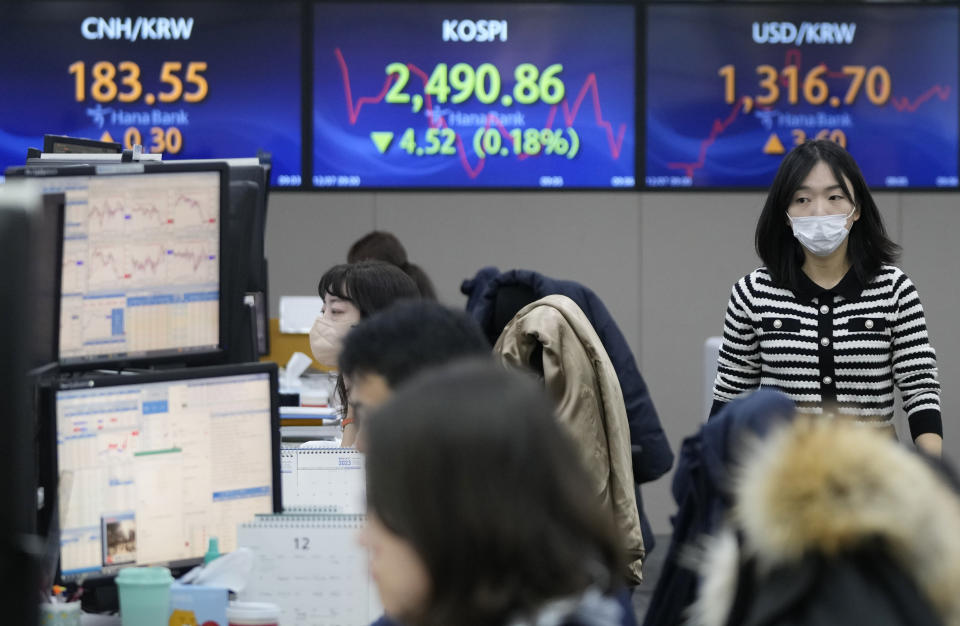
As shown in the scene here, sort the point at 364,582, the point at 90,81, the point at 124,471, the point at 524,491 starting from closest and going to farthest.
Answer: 1. the point at 524,491
2. the point at 364,582
3. the point at 124,471
4. the point at 90,81

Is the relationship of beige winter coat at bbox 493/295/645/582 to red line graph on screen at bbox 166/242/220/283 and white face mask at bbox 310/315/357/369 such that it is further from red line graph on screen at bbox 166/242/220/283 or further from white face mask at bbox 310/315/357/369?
red line graph on screen at bbox 166/242/220/283

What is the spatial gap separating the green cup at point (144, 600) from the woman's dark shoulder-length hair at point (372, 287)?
47.8 inches

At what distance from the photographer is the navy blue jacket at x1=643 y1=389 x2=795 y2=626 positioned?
1.35 meters

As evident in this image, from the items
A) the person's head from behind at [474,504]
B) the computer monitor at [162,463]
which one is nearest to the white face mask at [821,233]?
the computer monitor at [162,463]

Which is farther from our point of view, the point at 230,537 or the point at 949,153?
the point at 949,153

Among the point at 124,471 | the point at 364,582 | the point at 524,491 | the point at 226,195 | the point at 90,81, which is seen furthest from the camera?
the point at 90,81

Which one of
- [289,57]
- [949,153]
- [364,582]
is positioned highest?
[289,57]

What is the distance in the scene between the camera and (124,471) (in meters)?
1.81

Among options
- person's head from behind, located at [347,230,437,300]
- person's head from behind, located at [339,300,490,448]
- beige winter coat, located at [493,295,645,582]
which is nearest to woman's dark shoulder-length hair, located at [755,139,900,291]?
beige winter coat, located at [493,295,645,582]

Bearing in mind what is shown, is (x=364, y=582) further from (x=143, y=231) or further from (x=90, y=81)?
(x=90, y=81)

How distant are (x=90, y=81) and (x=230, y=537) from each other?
339cm

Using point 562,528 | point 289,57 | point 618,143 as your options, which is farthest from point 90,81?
point 562,528

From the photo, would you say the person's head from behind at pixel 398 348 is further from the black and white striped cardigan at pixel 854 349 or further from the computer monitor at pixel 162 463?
the black and white striped cardigan at pixel 854 349

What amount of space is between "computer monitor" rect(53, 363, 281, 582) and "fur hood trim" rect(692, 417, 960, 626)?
42.3 inches
